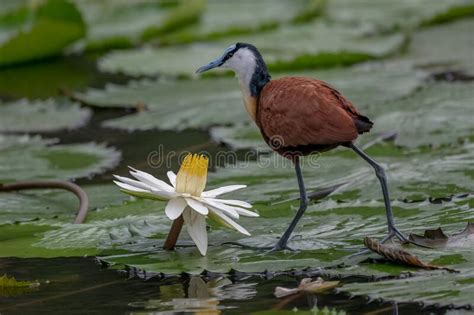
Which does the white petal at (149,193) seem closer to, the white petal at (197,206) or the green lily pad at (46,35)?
the white petal at (197,206)

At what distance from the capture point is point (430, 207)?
10.2 ft

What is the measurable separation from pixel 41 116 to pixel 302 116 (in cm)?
271

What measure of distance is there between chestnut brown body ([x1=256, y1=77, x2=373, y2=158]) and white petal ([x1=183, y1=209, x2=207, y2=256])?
290mm

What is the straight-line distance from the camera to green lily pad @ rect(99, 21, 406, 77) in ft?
19.2

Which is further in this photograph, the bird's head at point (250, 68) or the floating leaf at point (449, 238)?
the bird's head at point (250, 68)

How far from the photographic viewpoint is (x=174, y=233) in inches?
114

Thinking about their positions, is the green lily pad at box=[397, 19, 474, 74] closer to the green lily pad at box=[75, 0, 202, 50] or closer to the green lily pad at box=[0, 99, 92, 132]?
the green lily pad at box=[75, 0, 202, 50]

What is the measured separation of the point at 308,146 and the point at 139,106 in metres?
2.50

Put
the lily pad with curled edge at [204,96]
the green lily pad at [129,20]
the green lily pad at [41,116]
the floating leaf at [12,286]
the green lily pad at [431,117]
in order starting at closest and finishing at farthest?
the floating leaf at [12,286] < the green lily pad at [431,117] < the lily pad with curled edge at [204,96] < the green lily pad at [41,116] < the green lily pad at [129,20]

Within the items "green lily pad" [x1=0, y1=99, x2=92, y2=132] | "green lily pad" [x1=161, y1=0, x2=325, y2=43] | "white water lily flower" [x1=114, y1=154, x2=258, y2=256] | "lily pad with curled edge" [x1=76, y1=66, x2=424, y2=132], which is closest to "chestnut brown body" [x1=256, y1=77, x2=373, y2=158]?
"white water lily flower" [x1=114, y1=154, x2=258, y2=256]

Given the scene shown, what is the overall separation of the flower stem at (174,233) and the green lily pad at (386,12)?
4021mm

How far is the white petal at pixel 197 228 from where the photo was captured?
2811 millimetres

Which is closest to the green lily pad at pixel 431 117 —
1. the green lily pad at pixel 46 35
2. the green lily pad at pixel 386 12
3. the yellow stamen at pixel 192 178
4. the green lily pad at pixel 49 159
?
the green lily pad at pixel 49 159

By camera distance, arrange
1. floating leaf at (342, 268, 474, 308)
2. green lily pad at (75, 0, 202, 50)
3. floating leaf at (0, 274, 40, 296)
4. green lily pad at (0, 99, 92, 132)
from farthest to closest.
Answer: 1. green lily pad at (75, 0, 202, 50)
2. green lily pad at (0, 99, 92, 132)
3. floating leaf at (0, 274, 40, 296)
4. floating leaf at (342, 268, 474, 308)
